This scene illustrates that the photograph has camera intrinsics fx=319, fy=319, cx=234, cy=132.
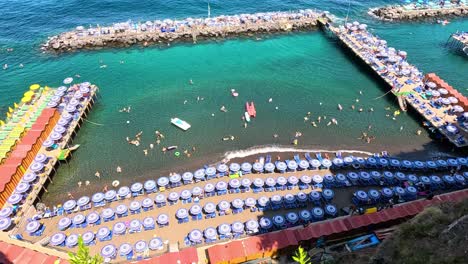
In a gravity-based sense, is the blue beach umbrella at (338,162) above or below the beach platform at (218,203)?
above

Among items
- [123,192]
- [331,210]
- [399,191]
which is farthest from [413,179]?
[123,192]

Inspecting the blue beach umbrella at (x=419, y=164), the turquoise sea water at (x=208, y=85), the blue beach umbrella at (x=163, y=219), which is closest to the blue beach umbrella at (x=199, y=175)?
the turquoise sea water at (x=208, y=85)

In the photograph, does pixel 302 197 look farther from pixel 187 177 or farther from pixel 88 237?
pixel 88 237

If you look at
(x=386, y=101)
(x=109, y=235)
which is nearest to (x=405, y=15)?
(x=386, y=101)

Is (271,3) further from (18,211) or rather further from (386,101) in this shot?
(18,211)

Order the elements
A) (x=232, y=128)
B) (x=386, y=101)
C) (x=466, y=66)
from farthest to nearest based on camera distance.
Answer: (x=466, y=66) → (x=386, y=101) → (x=232, y=128)

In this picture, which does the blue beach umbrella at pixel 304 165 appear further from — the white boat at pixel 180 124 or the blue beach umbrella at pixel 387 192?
the white boat at pixel 180 124
